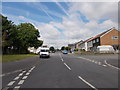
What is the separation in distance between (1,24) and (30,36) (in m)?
12.5

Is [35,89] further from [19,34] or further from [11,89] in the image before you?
[19,34]

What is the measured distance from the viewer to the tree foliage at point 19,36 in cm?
5056

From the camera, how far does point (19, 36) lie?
187ft

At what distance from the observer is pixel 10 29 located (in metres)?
51.3

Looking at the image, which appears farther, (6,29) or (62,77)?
(6,29)

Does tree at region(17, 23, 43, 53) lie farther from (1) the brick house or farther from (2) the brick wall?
(2) the brick wall

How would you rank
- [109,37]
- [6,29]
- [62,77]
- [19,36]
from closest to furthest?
1. [62,77]
2. [6,29]
3. [19,36]
4. [109,37]

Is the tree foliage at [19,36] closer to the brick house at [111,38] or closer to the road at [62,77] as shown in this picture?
the brick house at [111,38]

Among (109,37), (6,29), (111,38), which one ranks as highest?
(6,29)

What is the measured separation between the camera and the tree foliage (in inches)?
1991

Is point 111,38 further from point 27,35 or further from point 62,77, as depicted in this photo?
point 62,77

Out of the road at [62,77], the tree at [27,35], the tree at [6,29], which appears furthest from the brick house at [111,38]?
the road at [62,77]

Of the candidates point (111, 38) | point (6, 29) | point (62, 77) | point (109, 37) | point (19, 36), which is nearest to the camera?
point (62, 77)

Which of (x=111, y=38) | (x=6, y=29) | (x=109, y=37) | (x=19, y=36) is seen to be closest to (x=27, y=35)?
(x=19, y=36)
